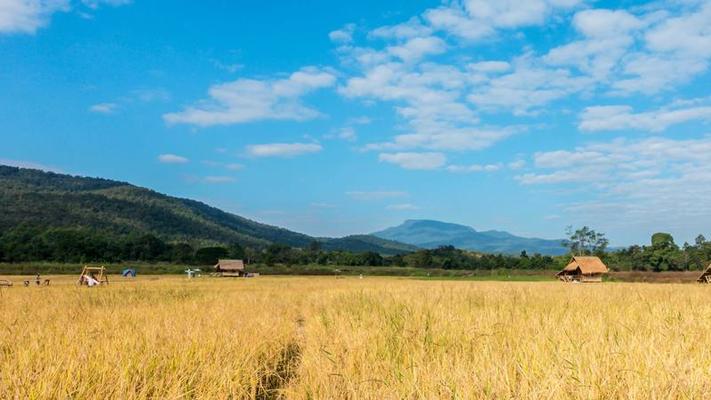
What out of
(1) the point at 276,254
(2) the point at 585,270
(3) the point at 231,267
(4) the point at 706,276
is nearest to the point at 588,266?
(2) the point at 585,270

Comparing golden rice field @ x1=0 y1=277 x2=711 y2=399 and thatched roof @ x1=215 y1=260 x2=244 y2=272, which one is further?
thatched roof @ x1=215 y1=260 x2=244 y2=272

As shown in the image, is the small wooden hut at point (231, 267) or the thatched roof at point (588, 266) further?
the small wooden hut at point (231, 267)

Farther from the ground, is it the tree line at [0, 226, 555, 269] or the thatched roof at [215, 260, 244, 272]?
the tree line at [0, 226, 555, 269]

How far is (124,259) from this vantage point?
102500mm

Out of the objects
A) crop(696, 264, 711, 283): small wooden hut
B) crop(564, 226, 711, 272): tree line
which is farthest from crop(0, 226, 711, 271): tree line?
crop(696, 264, 711, 283): small wooden hut

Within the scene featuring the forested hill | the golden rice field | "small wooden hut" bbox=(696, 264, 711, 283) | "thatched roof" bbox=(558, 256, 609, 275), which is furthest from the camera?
the forested hill

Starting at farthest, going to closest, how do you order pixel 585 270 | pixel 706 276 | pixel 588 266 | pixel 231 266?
1. pixel 231 266
2. pixel 588 266
3. pixel 585 270
4. pixel 706 276

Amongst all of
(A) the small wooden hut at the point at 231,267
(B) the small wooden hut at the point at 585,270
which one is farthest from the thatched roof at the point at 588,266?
(A) the small wooden hut at the point at 231,267

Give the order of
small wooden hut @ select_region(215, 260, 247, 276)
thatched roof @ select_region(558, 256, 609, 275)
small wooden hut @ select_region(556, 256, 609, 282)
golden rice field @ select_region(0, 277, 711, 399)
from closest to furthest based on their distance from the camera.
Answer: golden rice field @ select_region(0, 277, 711, 399), small wooden hut @ select_region(556, 256, 609, 282), thatched roof @ select_region(558, 256, 609, 275), small wooden hut @ select_region(215, 260, 247, 276)

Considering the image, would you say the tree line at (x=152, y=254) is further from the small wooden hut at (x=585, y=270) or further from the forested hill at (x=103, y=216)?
the small wooden hut at (x=585, y=270)

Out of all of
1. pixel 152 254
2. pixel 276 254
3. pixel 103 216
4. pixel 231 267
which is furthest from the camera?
A: pixel 103 216

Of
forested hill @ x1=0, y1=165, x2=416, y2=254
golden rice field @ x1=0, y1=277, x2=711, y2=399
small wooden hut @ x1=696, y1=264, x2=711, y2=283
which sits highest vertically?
forested hill @ x1=0, y1=165, x2=416, y2=254

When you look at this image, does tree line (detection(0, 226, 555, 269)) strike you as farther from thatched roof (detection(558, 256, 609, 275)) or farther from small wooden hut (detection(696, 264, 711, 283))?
small wooden hut (detection(696, 264, 711, 283))

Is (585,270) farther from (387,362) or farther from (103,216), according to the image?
(103,216)
